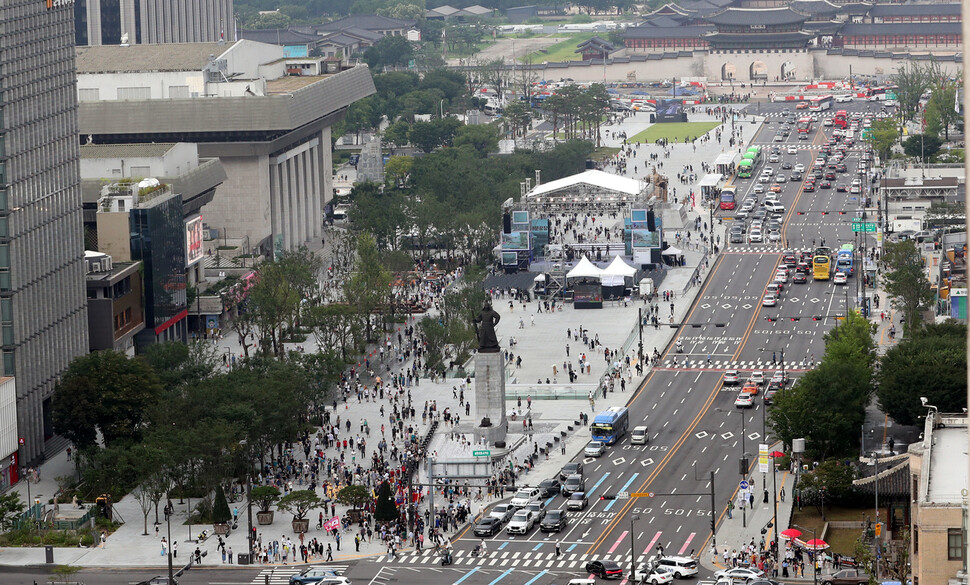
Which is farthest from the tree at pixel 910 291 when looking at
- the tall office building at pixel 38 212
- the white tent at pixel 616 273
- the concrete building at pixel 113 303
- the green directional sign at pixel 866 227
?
the tall office building at pixel 38 212

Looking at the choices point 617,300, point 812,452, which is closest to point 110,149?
point 617,300

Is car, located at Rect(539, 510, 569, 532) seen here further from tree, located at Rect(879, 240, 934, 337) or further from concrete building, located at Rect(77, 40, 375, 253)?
concrete building, located at Rect(77, 40, 375, 253)

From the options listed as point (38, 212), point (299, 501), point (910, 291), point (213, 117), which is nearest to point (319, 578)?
point (299, 501)

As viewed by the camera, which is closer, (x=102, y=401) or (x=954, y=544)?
(x=954, y=544)

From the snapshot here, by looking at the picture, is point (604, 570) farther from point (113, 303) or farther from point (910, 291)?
point (910, 291)

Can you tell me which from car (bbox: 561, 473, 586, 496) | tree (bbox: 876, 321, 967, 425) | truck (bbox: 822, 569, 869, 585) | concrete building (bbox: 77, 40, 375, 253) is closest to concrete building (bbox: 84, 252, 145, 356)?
car (bbox: 561, 473, 586, 496)

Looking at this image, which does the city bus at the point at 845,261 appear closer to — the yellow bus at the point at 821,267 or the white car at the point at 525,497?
the yellow bus at the point at 821,267
